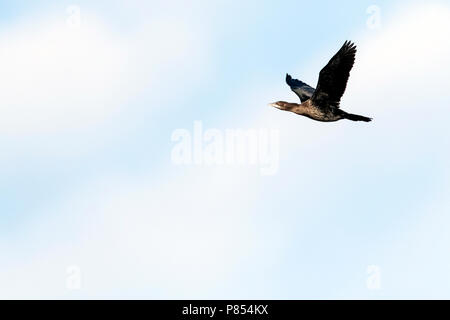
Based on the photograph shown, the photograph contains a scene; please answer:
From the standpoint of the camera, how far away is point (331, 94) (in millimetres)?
38344

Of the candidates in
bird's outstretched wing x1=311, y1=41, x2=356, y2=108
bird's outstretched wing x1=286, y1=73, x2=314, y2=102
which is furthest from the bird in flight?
bird's outstretched wing x1=286, y1=73, x2=314, y2=102

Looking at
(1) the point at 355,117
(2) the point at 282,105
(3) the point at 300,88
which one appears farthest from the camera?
(3) the point at 300,88

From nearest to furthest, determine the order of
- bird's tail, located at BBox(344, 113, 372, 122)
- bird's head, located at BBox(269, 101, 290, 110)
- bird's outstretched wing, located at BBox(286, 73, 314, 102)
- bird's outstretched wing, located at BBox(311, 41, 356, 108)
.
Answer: bird's outstretched wing, located at BBox(311, 41, 356, 108) < bird's tail, located at BBox(344, 113, 372, 122) < bird's head, located at BBox(269, 101, 290, 110) < bird's outstretched wing, located at BBox(286, 73, 314, 102)

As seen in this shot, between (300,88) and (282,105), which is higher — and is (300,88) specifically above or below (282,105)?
above

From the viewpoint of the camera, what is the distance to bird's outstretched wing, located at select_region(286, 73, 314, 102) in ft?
137

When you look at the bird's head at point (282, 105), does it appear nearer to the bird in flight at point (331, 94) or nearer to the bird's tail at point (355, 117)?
the bird in flight at point (331, 94)

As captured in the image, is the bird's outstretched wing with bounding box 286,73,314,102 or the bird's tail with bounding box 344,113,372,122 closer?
the bird's tail with bounding box 344,113,372,122

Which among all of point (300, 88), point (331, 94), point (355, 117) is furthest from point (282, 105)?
point (300, 88)

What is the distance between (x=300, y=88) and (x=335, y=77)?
5.16 metres

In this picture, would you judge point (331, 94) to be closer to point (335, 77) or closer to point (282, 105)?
point (335, 77)

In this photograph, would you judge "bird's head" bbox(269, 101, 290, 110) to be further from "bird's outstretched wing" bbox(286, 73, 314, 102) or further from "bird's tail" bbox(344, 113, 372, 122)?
"bird's tail" bbox(344, 113, 372, 122)

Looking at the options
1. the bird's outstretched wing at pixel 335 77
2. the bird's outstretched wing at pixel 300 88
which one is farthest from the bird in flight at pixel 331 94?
the bird's outstretched wing at pixel 300 88

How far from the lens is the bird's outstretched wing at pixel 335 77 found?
122 ft
